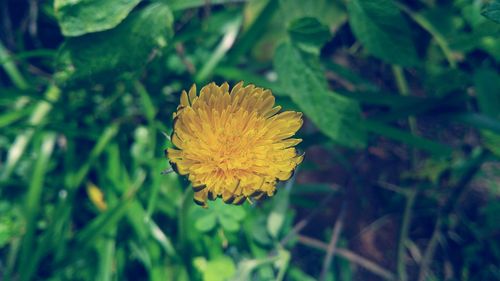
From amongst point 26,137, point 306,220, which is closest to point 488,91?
point 306,220

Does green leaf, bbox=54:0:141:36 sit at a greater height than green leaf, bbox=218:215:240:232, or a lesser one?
greater

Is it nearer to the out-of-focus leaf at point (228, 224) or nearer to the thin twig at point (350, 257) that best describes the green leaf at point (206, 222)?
the out-of-focus leaf at point (228, 224)

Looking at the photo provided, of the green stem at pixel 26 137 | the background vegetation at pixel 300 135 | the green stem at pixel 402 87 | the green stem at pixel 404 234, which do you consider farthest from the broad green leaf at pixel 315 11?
the green stem at pixel 26 137

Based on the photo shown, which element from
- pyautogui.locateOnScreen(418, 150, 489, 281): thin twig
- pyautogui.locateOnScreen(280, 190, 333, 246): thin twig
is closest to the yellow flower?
pyautogui.locateOnScreen(280, 190, 333, 246): thin twig

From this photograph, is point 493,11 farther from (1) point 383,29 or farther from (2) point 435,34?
(2) point 435,34

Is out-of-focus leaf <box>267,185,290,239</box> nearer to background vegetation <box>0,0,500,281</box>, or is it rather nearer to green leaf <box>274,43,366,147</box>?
background vegetation <box>0,0,500,281</box>

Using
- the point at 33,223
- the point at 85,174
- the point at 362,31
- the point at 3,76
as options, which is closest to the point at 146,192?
the point at 85,174
